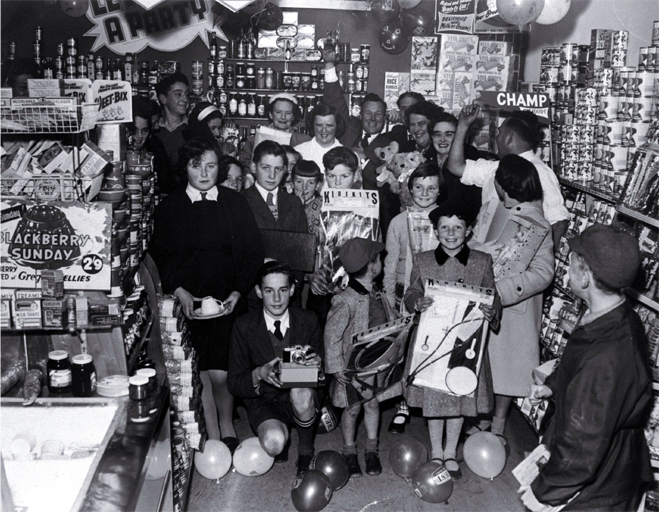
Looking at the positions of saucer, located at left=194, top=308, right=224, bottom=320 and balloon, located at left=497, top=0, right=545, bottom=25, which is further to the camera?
balloon, located at left=497, top=0, right=545, bottom=25

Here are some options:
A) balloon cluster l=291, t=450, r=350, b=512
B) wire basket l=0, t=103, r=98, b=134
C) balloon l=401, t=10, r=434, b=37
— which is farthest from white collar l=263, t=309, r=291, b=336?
balloon l=401, t=10, r=434, b=37

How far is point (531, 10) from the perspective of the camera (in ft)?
17.6

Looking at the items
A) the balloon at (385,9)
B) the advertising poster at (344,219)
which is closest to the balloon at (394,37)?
the balloon at (385,9)

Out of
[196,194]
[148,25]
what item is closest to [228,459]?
[196,194]

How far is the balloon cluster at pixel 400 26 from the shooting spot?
7570 mm

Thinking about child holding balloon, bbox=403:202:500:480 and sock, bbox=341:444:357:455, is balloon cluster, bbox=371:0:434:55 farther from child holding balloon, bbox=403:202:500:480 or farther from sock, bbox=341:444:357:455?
sock, bbox=341:444:357:455

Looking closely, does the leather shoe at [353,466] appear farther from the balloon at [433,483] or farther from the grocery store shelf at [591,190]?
the grocery store shelf at [591,190]

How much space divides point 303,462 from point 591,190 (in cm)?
242

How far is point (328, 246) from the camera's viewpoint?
4230 mm

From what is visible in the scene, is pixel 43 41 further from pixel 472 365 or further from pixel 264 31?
pixel 472 365

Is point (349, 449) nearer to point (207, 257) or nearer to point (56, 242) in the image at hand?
point (207, 257)

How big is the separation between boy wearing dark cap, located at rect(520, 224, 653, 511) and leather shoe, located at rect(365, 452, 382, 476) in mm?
1382

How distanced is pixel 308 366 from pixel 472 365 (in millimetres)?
860

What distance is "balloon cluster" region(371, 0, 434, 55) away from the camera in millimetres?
7570
